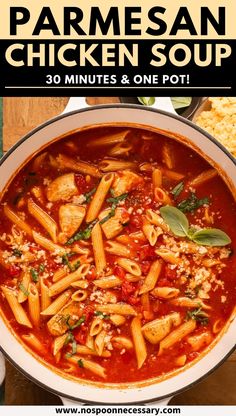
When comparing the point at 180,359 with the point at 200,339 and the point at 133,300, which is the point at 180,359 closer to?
the point at 200,339

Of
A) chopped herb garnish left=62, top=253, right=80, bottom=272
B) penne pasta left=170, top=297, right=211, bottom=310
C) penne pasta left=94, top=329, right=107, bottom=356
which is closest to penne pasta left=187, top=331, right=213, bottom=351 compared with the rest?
penne pasta left=170, top=297, right=211, bottom=310

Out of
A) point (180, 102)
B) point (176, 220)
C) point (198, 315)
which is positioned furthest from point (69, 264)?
point (180, 102)

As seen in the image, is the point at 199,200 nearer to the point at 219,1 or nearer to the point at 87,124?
the point at 87,124

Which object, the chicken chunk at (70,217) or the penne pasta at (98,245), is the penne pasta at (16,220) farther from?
the penne pasta at (98,245)

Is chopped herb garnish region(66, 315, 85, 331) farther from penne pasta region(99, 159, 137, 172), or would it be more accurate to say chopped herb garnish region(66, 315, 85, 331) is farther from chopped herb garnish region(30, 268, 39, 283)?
penne pasta region(99, 159, 137, 172)

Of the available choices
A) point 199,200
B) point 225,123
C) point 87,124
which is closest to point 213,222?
point 199,200

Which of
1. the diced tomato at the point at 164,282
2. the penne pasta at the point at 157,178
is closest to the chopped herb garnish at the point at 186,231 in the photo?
the penne pasta at the point at 157,178
